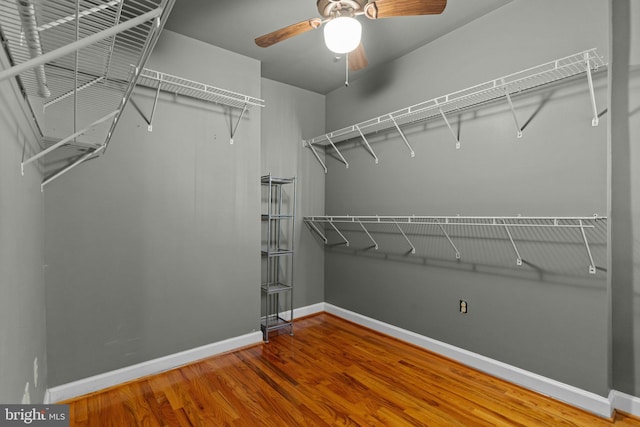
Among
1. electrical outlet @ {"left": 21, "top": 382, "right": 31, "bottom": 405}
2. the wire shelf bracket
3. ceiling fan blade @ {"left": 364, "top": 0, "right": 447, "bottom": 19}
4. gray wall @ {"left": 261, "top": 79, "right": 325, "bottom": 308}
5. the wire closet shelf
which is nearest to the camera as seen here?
the wire closet shelf

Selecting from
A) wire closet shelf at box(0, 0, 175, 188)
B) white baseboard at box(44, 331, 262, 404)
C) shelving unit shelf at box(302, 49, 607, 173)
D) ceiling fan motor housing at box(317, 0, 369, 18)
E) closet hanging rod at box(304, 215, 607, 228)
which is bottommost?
white baseboard at box(44, 331, 262, 404)

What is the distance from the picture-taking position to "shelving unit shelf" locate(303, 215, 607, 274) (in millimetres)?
1905

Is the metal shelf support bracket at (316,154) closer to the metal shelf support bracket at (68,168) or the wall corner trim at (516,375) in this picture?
the wall corner trim at (516,375)

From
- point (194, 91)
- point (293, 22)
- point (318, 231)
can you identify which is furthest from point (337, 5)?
point (318, 231)

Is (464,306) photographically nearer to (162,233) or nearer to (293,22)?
(162,233)

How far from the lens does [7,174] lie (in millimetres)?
→ 1022

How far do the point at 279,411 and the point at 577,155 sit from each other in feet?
7.77

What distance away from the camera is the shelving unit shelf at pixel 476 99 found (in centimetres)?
187

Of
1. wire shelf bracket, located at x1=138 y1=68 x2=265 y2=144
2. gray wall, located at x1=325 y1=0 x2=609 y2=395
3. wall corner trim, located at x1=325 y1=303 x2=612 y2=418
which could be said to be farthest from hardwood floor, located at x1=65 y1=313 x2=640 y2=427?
wire shelf bracket, located at x1=138 y1=68 x2=265 y2=144

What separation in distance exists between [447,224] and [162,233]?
2225mm

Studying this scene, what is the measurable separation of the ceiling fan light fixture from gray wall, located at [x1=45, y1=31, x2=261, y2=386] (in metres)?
1.38

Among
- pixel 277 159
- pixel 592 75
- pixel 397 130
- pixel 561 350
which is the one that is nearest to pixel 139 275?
pixel 277 159

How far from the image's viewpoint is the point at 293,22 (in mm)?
2402

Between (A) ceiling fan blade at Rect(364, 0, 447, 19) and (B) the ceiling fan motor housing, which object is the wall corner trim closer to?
(A) ceiling fan blade at Rect(364, 0, 447, 19)
